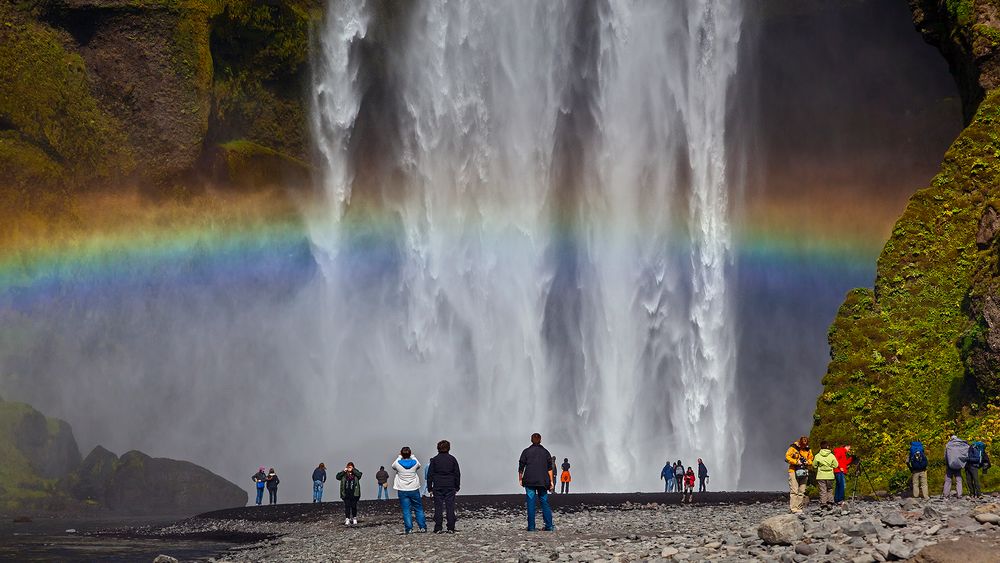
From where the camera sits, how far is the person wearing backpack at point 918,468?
2230cm

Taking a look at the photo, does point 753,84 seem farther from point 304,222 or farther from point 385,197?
point 304,222

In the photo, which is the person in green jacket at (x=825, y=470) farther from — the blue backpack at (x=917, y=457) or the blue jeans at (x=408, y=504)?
the blue jeans at (x=408, y=504)

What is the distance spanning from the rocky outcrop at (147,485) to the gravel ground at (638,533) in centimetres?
2605

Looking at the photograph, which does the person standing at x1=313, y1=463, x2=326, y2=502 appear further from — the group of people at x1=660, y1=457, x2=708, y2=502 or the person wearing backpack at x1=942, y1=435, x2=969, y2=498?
the person wearing backpack at x1=942, y1=435, x2=969, y2=498

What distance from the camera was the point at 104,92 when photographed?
7125 centimetres

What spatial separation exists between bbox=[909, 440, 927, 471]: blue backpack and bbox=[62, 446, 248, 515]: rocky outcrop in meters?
44.1

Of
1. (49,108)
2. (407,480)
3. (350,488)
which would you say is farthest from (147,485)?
(407,480)

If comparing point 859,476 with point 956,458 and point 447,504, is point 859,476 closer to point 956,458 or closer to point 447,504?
point 956,458

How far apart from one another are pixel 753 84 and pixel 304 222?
31.5 m

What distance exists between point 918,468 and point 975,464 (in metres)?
1.11

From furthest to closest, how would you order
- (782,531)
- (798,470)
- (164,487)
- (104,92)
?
(104,92) → (164,487) → (798,470) → (782,531)

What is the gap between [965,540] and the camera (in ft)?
34.2

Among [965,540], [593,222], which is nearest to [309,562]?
[965,540]

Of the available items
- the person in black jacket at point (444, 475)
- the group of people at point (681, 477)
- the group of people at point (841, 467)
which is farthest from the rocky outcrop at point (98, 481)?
the group of people at point (841, 467)
